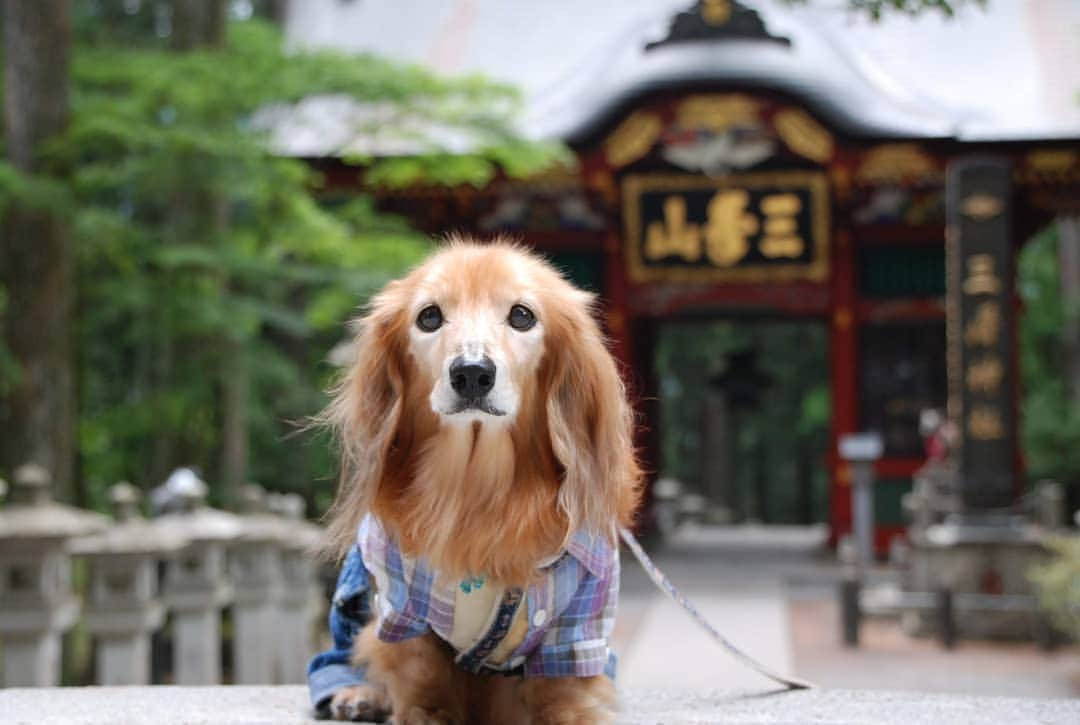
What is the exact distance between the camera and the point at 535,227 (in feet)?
50.0

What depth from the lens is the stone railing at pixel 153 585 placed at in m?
5.29

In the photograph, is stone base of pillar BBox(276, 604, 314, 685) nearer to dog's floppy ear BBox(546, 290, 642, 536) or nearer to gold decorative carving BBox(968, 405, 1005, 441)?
dog's floppy ear BBox(546, 290, 642, 536)

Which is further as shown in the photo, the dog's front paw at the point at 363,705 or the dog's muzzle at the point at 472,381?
the dog's front paw at the point at 363,705

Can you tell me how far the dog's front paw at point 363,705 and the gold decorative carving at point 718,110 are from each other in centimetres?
1132

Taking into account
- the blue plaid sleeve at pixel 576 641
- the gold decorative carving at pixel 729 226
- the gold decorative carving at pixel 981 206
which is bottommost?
the blue plaid sleeve at pixel 576 641

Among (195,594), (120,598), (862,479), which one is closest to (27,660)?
(120,598)

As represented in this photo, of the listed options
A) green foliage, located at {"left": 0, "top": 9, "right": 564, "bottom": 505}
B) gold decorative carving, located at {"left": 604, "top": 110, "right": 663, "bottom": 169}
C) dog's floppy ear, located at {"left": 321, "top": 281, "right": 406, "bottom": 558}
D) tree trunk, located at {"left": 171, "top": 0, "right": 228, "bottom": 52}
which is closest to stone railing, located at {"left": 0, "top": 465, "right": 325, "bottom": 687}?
green foliage, located at {"left": 0, "top": 9, "right": 564, "bottom": 505}

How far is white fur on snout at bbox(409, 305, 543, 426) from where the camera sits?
92.4 inches

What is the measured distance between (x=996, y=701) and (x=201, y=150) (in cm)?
599

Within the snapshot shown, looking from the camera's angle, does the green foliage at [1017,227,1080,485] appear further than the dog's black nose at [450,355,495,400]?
Yes

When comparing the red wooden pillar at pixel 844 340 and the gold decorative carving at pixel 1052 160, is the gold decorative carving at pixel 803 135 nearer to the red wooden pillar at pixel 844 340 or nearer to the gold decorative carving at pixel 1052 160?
the red wooden pillar at pixel 844 340

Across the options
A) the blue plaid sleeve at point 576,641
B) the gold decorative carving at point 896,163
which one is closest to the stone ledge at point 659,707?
the blue plaid sleeve at point 576,641

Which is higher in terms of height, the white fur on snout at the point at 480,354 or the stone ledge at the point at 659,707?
the white fur on snout at the point at 480,354

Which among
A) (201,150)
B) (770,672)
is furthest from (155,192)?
(770,672)
